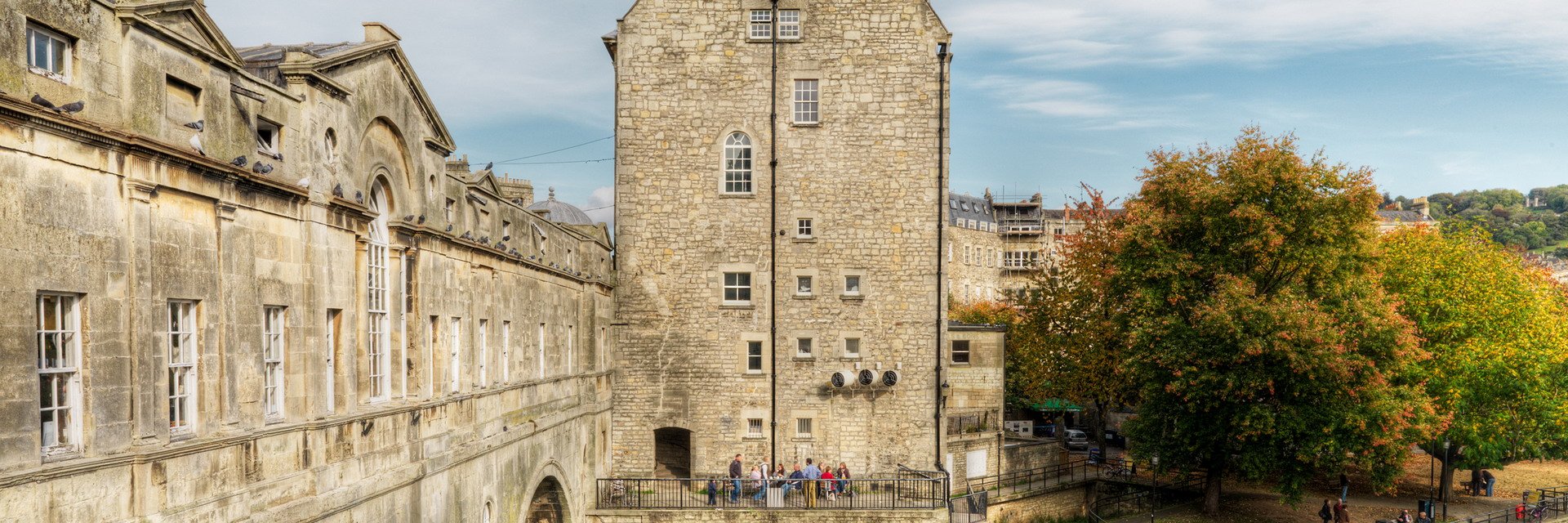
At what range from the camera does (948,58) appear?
26.8 m

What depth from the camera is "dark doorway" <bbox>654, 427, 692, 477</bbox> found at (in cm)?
2861

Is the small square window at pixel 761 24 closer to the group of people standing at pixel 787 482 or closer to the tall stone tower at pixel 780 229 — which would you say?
the tall stone tower at pixel 780 229

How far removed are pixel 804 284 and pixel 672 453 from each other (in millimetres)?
5830

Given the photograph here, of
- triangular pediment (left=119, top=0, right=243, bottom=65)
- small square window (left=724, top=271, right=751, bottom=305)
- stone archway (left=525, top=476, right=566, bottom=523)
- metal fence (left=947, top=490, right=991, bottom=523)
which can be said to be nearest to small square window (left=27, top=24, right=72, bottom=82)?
triangular pediment (left=119, top=0, right=243, bottom=65)

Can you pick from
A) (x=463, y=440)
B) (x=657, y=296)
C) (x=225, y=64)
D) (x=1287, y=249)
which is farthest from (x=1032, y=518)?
(x=225, y=64)

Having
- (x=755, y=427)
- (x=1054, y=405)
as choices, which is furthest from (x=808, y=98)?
(x=1054, y=405)

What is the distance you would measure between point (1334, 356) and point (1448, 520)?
7618 millimetres

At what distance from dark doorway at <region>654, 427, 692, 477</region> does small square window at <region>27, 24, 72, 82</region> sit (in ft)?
71.3

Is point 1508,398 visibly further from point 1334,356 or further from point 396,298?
point 396,298

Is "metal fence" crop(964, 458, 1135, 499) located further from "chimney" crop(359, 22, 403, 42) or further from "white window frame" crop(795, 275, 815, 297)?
"chimney" crop(359, 22, 403, 42)

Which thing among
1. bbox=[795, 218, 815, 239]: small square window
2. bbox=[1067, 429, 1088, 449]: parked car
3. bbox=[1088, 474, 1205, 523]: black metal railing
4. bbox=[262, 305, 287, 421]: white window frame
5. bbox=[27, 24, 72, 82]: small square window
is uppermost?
bbox=[27, 24, 72, 82]: small square window

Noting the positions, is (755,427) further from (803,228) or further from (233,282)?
(233,282)

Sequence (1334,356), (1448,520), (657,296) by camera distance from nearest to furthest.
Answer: (1334,356)
(657,296)
(1448,520)

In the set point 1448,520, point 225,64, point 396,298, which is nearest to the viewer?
point 225,64
